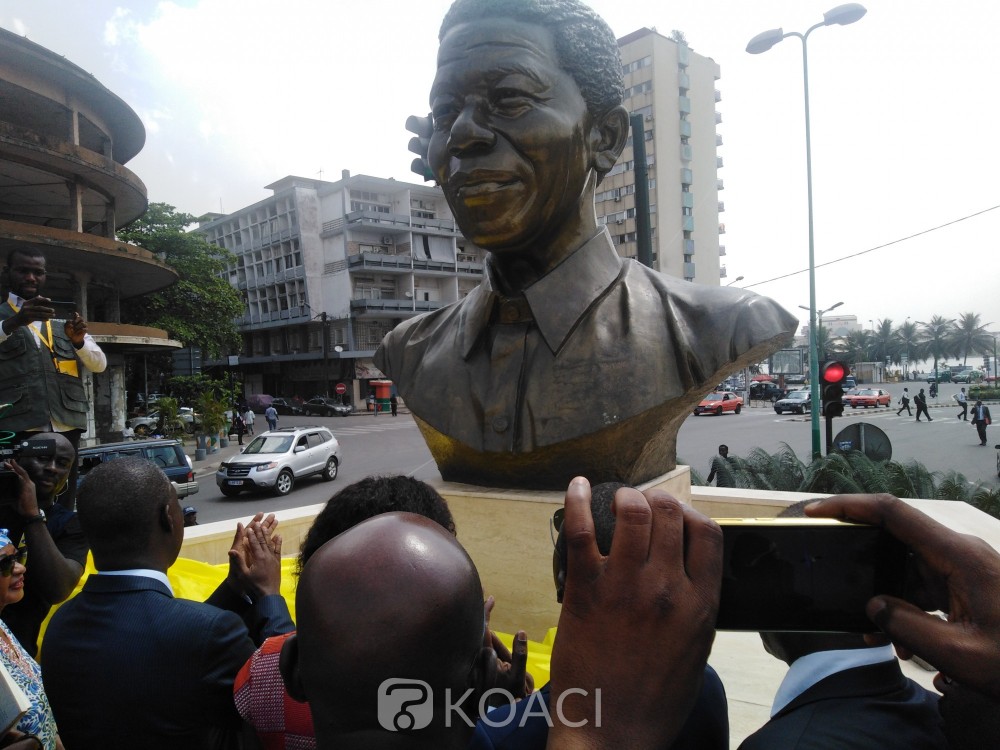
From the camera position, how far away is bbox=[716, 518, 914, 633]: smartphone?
2.36 feet

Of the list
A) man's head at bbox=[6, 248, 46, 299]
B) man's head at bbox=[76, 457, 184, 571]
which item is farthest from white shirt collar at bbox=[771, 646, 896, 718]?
man's head at bbox=[6, 248, 46, 299]

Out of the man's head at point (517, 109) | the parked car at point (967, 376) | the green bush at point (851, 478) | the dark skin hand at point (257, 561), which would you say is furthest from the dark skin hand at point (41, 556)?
the parked car at point (967, 376)

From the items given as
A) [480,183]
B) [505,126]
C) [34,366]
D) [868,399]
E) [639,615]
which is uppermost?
[505,126]

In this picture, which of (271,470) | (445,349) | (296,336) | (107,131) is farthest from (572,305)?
(296,336)

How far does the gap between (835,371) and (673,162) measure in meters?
13.2

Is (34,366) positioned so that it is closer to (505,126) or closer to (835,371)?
(505,126)

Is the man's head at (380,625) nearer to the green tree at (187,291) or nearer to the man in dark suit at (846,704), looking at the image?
the man in dark suit at (846,704)

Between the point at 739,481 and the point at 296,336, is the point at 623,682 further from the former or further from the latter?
the point at 296,336

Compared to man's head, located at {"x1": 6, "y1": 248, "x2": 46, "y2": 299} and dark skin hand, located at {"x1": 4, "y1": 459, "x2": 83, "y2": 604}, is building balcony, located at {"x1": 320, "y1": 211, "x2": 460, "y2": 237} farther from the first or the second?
dark skin hand, located at {"x1": 4, "y1": 459, "x2": 83, "y2": 604}

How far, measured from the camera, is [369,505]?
135 centimetres

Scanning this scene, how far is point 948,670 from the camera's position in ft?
2.10

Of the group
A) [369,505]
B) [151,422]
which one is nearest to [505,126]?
[369,505]

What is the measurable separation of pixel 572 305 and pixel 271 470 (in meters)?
10.4

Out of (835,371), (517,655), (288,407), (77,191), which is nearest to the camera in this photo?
(517,655)
